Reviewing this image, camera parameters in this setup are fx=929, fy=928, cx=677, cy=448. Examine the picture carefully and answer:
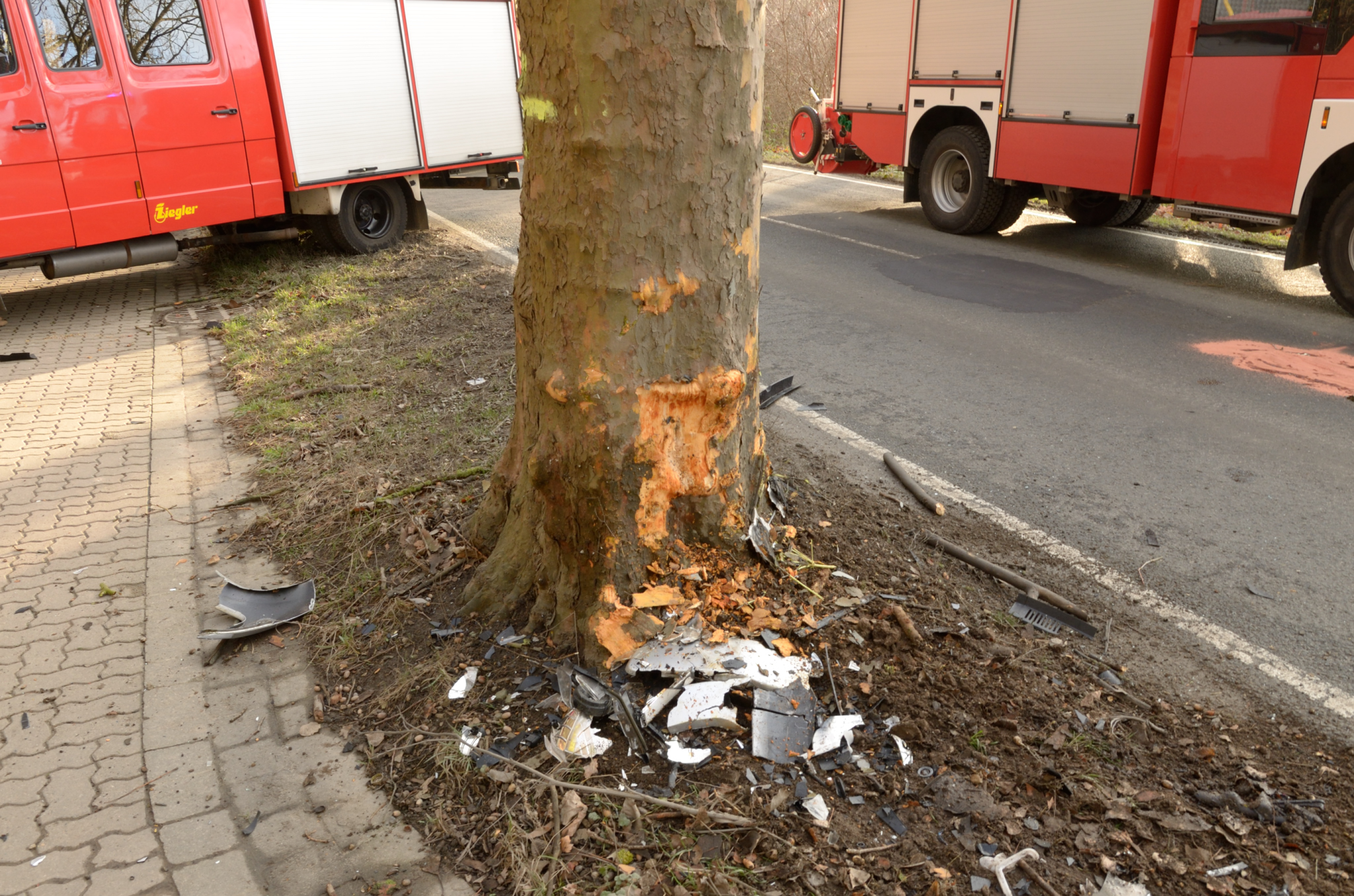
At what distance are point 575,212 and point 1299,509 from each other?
3.96 metres

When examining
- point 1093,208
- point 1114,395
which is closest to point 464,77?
point 1093,208

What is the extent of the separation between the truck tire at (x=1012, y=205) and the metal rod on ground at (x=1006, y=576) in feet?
27.3

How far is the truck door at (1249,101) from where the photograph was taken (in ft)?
26.1

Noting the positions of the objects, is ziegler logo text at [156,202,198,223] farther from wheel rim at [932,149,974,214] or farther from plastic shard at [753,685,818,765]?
wheel rim at [932,149,974,214]

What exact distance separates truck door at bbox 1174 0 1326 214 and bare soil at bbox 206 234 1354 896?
20.1 ft

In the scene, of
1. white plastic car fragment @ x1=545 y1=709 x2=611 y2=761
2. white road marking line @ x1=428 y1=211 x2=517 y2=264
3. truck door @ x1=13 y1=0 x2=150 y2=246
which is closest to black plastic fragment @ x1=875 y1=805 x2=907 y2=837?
white plastic car fragment @ x1=545 y1=709 x2=611 y2=761

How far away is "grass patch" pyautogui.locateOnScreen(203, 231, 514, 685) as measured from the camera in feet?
13.0

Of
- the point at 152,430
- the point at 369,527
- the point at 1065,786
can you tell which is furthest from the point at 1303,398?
the point at 152,430

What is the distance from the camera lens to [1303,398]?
6141 millimetres

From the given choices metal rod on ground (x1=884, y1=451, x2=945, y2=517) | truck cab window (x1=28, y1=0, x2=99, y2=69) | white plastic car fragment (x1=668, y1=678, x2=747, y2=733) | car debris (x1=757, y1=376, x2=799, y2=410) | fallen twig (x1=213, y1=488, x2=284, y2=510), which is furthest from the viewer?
truck cab window (x1=28, y1=0, x2=99, y2=69)

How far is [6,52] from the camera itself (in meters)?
7.66

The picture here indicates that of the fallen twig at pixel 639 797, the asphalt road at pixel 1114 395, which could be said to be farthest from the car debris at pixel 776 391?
the fallen twig at pixel 639 797

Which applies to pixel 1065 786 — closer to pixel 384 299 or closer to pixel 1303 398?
pixel 1303 398

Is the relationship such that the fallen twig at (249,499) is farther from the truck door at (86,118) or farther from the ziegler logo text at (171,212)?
the ziegler logo text at (171,212)
